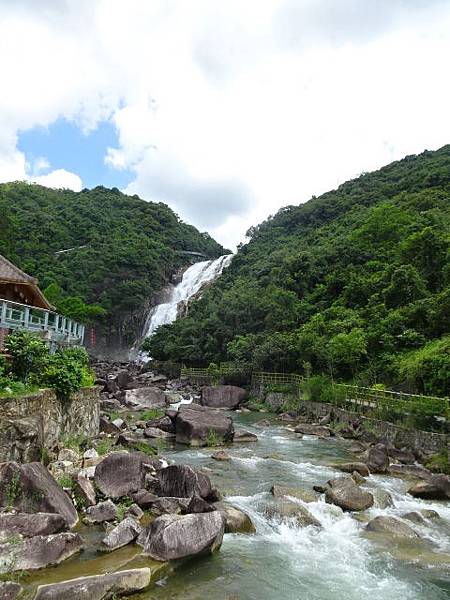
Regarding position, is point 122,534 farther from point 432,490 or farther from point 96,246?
point 96,246

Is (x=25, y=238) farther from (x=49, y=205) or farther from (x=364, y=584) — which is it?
(x=364, y=584)

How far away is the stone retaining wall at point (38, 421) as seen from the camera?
10.2m

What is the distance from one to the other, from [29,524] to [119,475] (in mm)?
3181

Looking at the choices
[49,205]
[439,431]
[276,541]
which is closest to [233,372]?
[439,431]

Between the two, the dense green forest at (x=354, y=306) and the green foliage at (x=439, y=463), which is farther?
the dense green forest at (x=354, y=306)

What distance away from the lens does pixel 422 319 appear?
30625mm

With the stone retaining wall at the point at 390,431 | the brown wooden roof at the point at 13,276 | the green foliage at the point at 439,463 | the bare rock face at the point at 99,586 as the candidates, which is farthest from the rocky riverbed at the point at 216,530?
the brown wooden roof at the point at 13,276

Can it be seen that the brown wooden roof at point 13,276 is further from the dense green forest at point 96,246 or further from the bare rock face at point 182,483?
the dense green forest at point 96,246

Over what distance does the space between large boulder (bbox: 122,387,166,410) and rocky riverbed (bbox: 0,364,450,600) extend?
1454 cm

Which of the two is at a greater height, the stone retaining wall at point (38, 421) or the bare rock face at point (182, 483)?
the stone retaining wall at point (38, 421)

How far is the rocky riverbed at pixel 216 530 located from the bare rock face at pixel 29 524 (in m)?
0.02

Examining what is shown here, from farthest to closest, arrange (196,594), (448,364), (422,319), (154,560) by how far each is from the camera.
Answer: (422,319) → (448,364) → (154,560) → (196,594)

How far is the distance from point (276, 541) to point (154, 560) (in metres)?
3.08

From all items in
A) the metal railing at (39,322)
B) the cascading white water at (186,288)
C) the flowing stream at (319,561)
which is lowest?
the flowing stream at (319,561)
